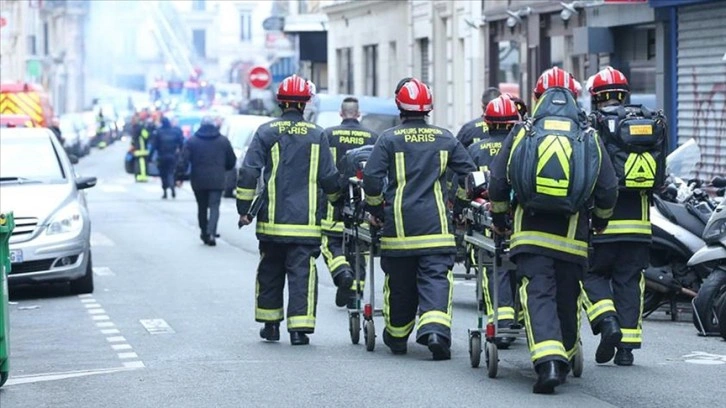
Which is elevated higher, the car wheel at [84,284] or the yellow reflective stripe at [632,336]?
the yellow reflective stripe at [632,336]

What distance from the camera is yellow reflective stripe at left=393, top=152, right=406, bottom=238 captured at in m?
11.9

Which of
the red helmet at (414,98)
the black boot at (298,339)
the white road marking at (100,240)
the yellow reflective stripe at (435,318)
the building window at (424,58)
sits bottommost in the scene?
the white road marking at (100,240)

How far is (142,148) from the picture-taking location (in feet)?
155

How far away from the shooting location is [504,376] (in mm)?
11008

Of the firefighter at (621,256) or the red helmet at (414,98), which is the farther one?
the red helmet at (414,98)

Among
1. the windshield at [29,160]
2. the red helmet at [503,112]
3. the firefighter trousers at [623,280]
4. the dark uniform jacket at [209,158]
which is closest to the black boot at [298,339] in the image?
the red helmet at [503,112]

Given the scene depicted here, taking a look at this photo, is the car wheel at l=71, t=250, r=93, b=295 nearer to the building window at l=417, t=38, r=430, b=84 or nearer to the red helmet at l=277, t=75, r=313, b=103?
the red helmet at l=277, t=75, r=313, b=103

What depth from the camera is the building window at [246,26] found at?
13962 centimetres

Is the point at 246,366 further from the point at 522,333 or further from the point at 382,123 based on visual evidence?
the point at 382,123

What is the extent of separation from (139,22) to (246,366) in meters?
118

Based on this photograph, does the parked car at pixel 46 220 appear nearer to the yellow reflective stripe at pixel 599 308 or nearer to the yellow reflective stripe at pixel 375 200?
the yellow reflective stripe at pixel 375 200

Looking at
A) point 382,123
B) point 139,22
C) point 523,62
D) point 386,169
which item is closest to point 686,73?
point 382,123

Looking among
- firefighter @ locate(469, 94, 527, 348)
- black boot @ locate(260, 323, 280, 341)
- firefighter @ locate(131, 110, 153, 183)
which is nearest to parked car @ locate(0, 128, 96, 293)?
black boot @ locate(260, 323, 280, 341)

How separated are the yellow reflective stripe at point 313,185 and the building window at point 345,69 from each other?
132 ft
